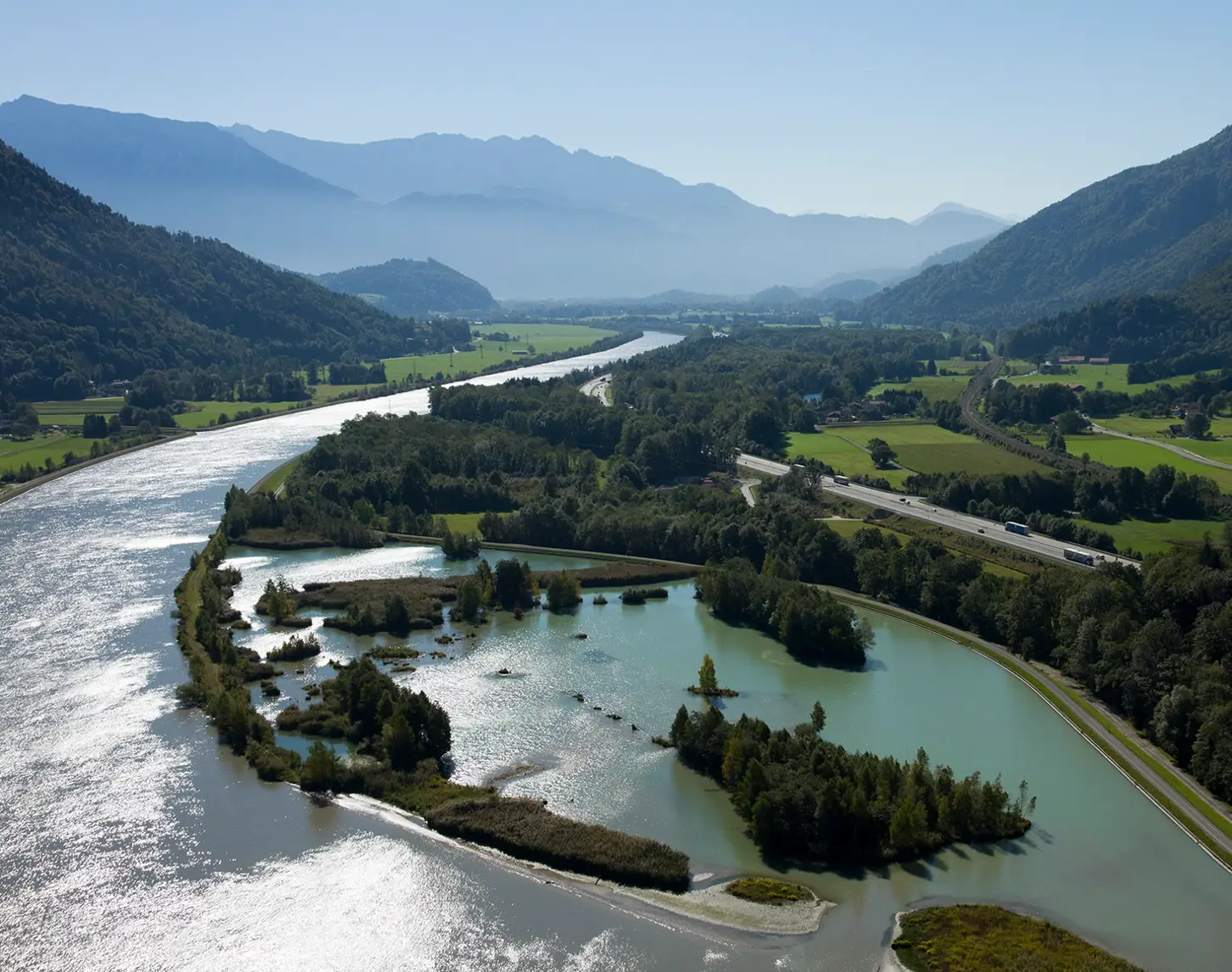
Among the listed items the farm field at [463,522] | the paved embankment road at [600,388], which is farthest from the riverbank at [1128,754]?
the paved embankment road at [600,388]

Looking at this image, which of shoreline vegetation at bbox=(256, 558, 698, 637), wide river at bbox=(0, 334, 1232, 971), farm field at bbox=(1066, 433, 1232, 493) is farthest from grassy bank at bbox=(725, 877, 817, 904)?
farm field at bbox=(1066, 433, 1232, 493)

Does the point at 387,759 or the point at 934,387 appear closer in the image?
the point at 387,759

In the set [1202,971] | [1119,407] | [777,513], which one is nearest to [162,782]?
[1202,971]

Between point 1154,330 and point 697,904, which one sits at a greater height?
point 1154,330

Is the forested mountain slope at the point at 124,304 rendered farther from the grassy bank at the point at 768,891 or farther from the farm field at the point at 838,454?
the grassy bank at the point at 768,891

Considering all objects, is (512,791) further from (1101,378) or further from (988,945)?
(1101,378)

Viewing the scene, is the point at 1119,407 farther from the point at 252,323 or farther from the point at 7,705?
the point at 252,323

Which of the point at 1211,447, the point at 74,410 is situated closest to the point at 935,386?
the point at 1211,447
